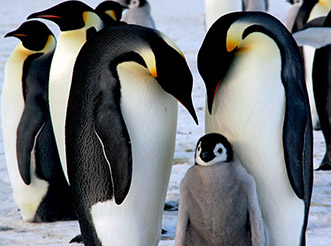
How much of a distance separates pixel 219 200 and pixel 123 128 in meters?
0.48

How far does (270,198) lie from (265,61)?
0.57 metres

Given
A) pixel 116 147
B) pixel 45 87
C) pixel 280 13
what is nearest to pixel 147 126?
pixel 116 147

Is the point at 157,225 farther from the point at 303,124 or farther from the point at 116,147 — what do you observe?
the point at 303,124

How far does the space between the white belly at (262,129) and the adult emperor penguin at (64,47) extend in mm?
940

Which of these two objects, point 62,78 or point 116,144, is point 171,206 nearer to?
point 62,78

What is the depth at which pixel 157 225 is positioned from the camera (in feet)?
10.3

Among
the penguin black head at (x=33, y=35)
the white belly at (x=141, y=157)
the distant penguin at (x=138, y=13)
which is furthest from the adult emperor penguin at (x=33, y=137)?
the distant penguin at (x=138, y=13)

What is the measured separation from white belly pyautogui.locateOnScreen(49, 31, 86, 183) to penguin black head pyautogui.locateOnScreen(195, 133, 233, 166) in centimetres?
102

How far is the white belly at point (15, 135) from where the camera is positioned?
13.9ft

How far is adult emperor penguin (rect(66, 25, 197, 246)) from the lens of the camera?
9.43 feet

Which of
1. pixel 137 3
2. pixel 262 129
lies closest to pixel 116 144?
pixel 262 129

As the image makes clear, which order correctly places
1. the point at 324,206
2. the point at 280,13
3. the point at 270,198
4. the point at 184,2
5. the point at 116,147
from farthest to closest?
the point at 184,2 < the point at 280,13 < the point at 324,206 < the point at 270,198 < the point at 116,147

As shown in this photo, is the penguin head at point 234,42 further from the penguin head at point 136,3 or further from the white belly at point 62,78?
the penguin head at point 136,3

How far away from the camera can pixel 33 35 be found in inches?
169
